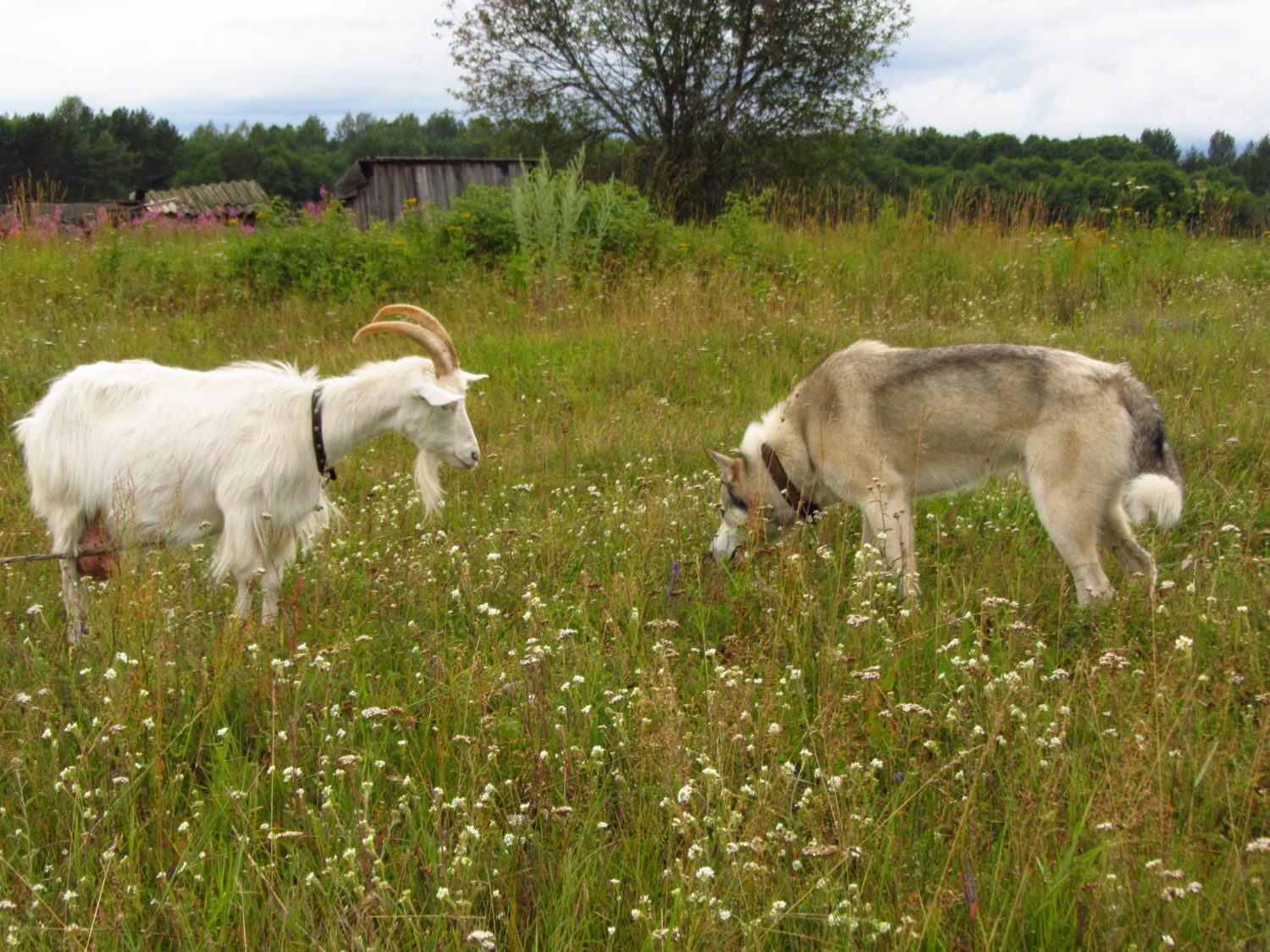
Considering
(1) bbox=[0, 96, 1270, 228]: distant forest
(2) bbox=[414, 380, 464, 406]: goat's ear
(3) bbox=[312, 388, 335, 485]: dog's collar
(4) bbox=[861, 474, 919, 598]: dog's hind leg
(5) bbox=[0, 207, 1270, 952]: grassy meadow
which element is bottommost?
(5) bbox=[0, 207, 1270, 952]: grassy meadow

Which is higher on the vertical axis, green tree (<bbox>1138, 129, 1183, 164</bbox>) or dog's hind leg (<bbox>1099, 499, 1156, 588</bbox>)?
green tree (<bbox>1138, 129, 1183, 164</bbox>)

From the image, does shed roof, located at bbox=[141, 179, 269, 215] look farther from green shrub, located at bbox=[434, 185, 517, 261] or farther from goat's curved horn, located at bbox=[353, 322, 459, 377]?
goat's curved horn, located at bbox=[353, 322, 459, 377]

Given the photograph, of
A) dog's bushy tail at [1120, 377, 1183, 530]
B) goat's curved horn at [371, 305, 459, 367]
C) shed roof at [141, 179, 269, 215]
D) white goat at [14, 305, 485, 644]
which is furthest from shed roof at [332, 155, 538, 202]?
dog's bushy tail at [1120, 377, 1183, 530]

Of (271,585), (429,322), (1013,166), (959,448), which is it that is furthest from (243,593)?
(1013,166)

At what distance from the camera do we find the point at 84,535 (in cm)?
428

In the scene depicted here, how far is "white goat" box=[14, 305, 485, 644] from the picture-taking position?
4.12 m

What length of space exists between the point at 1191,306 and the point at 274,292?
31.5ft

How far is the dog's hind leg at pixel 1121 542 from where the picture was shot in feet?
14.0

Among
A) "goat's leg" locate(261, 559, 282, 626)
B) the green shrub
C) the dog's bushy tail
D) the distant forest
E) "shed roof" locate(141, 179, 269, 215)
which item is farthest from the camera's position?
"shed roof" locate(141, 179, 269, 215)

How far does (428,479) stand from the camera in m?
4.98

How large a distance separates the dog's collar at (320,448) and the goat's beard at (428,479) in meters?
0.59

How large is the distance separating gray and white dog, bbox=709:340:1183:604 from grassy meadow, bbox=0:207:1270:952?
242 millimetres

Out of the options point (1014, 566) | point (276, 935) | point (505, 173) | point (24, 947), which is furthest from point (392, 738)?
point (505, 173)

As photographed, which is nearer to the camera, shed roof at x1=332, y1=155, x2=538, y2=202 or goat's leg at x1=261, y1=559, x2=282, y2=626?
goat's leg at x1=261, y1=559, x2=282, y2=626
